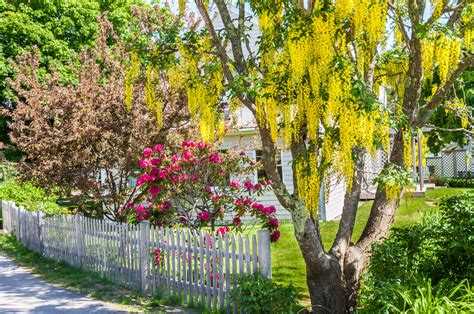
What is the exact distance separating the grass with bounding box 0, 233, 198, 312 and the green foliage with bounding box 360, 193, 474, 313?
306 centimetres

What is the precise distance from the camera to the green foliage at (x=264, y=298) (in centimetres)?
558

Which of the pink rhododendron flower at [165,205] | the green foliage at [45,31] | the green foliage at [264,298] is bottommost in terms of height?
the green foliage at [264,298]

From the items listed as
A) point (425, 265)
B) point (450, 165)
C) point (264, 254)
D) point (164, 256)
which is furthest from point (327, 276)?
point (450, 165)

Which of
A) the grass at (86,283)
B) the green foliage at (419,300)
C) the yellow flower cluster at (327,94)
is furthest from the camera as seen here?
the grass at (86,283)

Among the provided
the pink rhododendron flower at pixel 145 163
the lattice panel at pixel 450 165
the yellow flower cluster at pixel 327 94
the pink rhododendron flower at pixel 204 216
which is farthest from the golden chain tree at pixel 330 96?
the lattice panel at pixel 450 165

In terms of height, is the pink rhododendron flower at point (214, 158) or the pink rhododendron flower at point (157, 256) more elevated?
the pink rhododendron flower at point (214, 158)

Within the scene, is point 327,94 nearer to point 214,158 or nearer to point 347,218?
point 347,218

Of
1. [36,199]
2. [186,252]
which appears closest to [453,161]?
[36,199]

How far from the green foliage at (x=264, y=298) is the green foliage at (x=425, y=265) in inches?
34.3

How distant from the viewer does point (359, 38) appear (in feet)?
17.9

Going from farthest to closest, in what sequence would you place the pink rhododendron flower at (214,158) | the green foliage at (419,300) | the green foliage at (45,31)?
the green foliage at (45,31) < the pink rhododendron flower at (214,158) < the green foliage at (419,300)

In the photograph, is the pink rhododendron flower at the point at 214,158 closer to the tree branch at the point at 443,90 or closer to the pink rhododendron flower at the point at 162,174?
the pink rhododendron flower at the point at 162,174

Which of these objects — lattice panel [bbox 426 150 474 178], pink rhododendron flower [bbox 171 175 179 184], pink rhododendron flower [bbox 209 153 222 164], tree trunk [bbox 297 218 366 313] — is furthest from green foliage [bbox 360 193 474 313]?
lattice panel [bbox 426 150 474 178]

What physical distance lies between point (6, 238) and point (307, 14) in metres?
12.8
